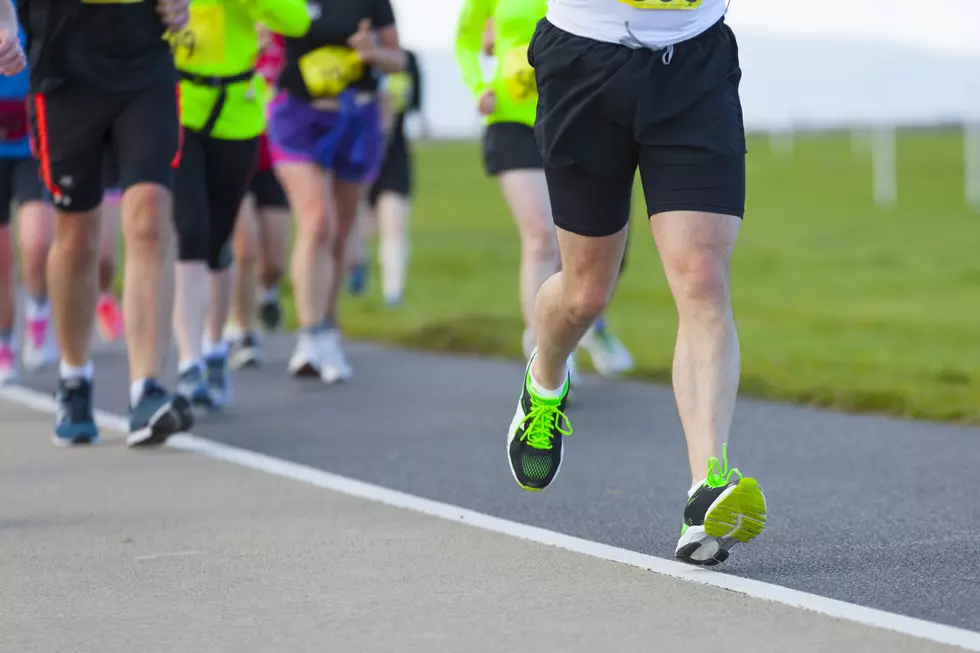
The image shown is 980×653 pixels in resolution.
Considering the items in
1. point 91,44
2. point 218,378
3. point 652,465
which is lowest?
point 218,378

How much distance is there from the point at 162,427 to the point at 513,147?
2.31m

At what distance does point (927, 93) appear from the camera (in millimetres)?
48688

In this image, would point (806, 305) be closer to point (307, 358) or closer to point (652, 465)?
point (307, 358)

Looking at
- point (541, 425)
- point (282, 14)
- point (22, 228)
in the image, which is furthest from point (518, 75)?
point (22, 228)

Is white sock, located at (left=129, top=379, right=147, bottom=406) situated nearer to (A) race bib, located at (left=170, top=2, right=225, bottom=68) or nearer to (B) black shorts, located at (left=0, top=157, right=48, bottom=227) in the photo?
(A) race bib, located at (left=170, top=2, right=225, bottom=68)

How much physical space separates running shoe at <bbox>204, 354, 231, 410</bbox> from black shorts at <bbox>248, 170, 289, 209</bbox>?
1.87 metres

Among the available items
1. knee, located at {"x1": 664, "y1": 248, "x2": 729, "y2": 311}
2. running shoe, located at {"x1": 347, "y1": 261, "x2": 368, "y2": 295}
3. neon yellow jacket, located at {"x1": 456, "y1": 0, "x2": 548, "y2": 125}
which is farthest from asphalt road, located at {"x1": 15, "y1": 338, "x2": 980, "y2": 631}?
running shoe, located at {"x1": 347, "y1": 261, "x2": 368, "y2": 295}

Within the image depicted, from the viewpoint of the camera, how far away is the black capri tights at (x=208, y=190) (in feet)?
27.0

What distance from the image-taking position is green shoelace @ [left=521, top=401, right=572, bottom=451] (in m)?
5.55

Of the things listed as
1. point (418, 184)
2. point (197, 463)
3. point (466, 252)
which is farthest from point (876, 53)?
point (197, 463)

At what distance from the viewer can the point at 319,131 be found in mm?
9570

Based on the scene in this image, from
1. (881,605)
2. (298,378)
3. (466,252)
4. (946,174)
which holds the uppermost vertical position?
(881,605)

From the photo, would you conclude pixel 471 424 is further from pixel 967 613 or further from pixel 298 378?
pixel 967 613

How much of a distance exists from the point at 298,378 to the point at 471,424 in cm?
214
